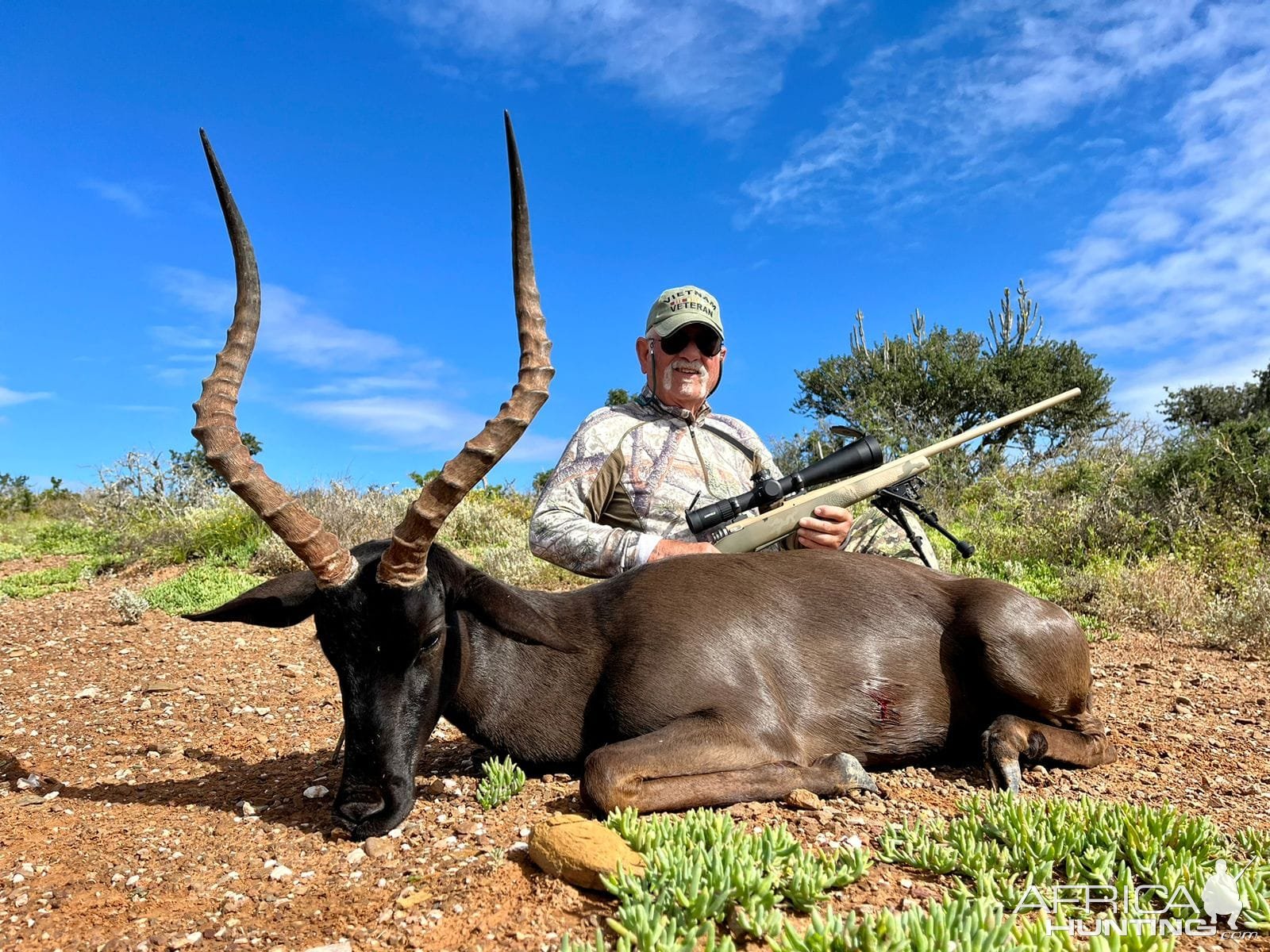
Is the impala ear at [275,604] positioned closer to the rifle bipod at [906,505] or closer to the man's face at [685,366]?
the man's face at [685,366]

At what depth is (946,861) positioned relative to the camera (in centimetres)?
294

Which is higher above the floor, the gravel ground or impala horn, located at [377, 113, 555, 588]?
impala horn, located at [377, 113, 555, 588]

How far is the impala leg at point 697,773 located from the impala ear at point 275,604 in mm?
1526

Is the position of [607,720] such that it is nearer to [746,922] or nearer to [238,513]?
[746,922]

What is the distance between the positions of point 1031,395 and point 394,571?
31.5m

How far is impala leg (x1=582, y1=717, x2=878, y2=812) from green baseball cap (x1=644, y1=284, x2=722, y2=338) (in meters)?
3.48

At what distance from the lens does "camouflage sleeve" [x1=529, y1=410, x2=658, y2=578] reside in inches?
229

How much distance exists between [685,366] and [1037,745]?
3.65 m

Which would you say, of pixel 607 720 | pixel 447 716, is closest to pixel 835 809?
pixel 607 720

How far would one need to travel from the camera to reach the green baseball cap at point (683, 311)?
6523 mm

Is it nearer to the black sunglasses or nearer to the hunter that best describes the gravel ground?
the hunter

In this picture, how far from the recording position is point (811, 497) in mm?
5758

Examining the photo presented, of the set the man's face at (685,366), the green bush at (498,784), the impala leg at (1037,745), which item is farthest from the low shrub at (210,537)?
the impala leg at (1037,745)

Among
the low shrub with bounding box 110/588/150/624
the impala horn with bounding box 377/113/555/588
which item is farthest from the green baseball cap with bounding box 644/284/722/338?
the low shrub with bounding box 110/588/150/624
